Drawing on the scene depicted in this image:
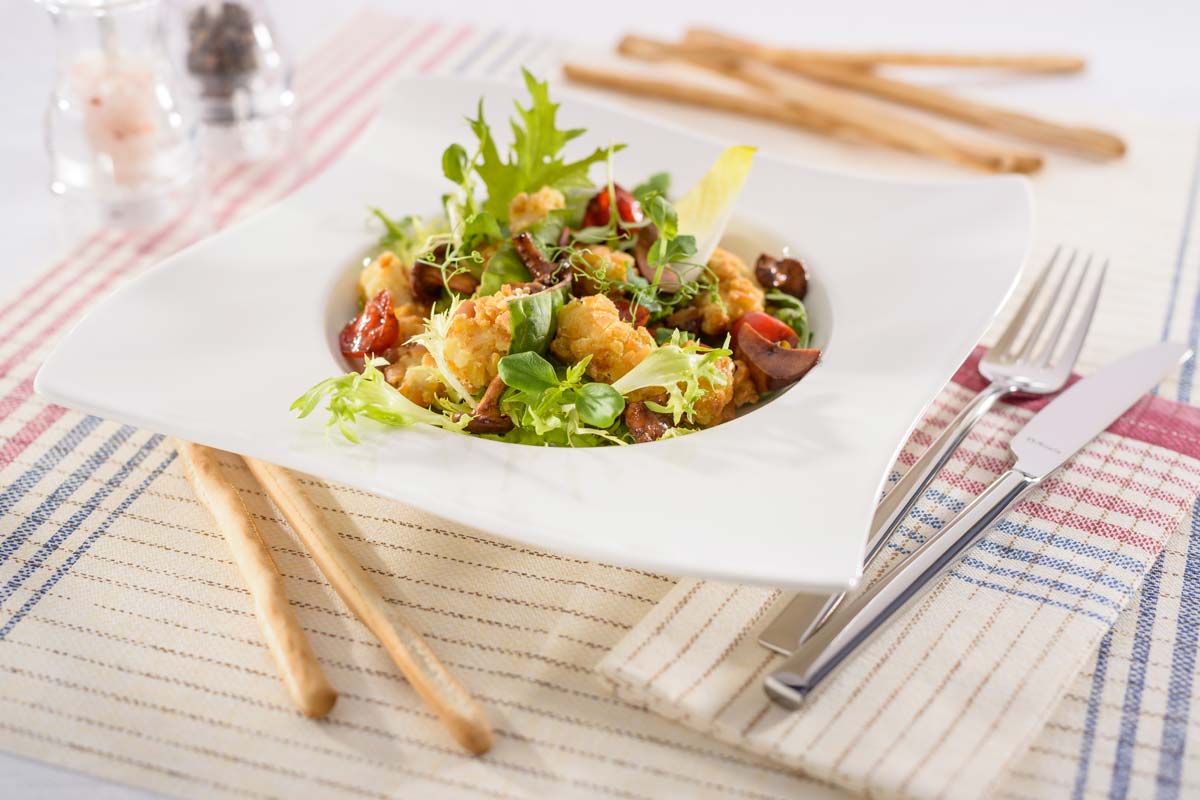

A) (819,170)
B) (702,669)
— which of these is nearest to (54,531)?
(702,669)

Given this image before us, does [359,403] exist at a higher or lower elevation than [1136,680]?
higher

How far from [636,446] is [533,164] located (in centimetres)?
104

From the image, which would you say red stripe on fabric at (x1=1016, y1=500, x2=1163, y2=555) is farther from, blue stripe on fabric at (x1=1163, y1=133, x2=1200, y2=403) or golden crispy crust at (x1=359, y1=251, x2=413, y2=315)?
golden crispy crust at (x1=359, y1=251, x2=413, y2=315)

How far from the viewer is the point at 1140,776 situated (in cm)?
178

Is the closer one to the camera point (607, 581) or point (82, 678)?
point (82, 678)

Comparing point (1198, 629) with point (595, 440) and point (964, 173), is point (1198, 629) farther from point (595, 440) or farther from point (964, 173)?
point (964, 173)

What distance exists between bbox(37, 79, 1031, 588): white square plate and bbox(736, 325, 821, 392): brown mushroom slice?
0.17ft

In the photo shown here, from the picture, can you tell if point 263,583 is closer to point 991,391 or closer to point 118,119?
point 991,391

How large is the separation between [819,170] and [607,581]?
4.27ft

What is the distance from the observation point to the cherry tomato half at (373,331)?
2.41 metres

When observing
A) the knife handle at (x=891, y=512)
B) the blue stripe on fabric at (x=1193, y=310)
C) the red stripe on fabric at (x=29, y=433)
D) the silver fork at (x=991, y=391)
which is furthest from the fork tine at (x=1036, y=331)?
the red stripe on fabric at (x=29, y=433)

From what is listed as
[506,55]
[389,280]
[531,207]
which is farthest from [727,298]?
[506,55]

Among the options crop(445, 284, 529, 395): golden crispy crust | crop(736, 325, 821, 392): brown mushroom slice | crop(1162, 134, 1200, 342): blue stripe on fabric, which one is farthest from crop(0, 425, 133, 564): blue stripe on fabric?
crop(1162, 134, 1200, 342): blue stripe on fabric

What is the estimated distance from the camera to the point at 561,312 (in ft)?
7.45
